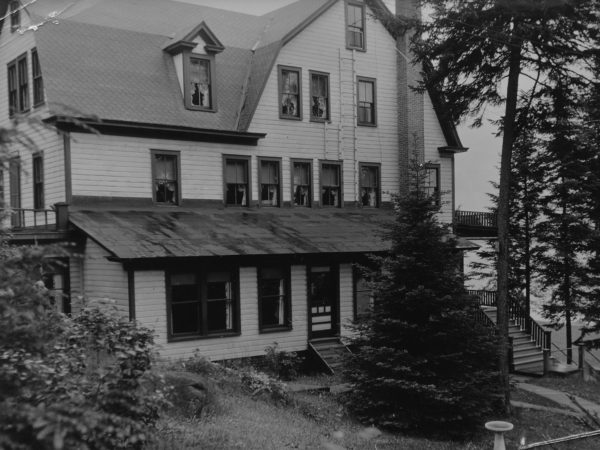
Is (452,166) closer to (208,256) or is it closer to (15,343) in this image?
(208,256)

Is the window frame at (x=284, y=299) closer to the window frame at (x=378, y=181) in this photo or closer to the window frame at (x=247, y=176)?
the window frame at (x=247, y=176)

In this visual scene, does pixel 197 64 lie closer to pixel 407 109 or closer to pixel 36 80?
pixel 36 80

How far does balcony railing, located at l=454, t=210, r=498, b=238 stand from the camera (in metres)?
30.0

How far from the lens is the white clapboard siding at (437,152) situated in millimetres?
27969

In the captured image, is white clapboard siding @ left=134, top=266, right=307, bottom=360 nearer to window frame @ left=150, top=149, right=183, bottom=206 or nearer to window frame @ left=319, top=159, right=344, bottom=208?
window frame @ left=150, top=149, right=183, bottom=206

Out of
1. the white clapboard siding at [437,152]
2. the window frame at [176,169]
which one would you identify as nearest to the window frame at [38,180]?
the window frame at [176,169]

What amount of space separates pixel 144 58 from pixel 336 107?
749cm

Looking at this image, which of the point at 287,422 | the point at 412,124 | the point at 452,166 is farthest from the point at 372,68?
the point at 287,422

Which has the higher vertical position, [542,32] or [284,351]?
[542,32]

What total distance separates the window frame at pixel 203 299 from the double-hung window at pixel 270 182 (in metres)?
4.62

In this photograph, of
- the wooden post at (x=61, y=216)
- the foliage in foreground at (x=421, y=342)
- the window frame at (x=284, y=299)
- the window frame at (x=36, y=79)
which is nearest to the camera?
the foliage in foreground at (x=421, y=342)

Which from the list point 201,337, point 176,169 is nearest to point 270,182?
point 176,169

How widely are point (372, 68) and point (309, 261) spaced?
368 inches

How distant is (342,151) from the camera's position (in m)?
→ 26.4
